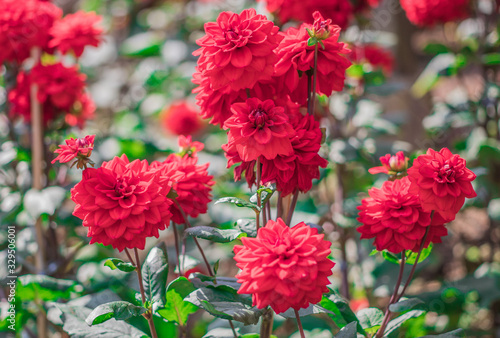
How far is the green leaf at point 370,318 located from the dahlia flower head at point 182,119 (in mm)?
1553

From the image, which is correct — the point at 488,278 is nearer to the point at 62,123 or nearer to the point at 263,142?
→ the point at 263,142

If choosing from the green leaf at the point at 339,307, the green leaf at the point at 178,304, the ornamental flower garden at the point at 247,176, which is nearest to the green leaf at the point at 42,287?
the ornamental flower garden at the point at 247,176

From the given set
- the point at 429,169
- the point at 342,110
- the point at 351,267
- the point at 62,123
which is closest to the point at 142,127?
the point at 62,123

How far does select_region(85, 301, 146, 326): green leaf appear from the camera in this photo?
685mm

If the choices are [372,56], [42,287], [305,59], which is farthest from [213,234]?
[372,56]

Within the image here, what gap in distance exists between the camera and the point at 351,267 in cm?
164

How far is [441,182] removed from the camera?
64cm

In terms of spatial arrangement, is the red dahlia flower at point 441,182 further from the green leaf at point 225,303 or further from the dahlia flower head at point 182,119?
the dahlia flower head at point 182,119

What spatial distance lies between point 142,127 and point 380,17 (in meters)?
1.17

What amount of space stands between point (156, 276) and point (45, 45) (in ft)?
2.47

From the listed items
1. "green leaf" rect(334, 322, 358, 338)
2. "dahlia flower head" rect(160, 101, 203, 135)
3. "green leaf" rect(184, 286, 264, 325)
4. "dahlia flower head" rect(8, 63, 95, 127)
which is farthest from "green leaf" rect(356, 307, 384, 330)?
"dahlia flower head" rect(160, 101, 203, 135)

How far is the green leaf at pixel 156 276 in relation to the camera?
77cm

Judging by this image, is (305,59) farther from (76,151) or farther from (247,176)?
(76,151)

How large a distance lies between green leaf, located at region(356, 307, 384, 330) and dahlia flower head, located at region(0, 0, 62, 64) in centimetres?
99
